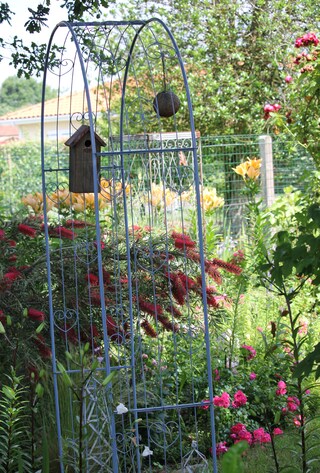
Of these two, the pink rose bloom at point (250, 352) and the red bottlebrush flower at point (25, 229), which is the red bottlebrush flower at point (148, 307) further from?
the pink rose bloom at point (250, 352)

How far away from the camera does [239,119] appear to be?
11.7m

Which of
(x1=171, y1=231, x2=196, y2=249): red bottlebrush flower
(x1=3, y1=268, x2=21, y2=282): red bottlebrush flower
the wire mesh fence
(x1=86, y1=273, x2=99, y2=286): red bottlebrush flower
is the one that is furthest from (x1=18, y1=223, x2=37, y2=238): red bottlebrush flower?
the wire mesh fence

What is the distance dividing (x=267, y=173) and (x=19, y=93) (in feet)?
165

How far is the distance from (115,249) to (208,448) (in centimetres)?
108

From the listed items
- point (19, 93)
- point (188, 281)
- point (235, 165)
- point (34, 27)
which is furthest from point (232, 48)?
point (19, 93)

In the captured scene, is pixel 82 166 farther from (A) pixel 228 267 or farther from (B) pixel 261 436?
(B) pixel 261 436

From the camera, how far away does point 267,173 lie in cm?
856

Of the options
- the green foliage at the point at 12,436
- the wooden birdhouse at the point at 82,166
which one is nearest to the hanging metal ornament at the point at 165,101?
the wooden birdhouse at the point at 82,166

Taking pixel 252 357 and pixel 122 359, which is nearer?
pixel 122 359

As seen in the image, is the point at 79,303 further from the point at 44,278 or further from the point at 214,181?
the point at 214,181

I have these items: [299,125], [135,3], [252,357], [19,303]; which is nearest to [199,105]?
[135,3]

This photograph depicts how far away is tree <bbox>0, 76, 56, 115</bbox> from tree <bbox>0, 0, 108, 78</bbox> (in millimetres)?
48940

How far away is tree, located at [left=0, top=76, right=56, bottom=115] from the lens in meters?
54.0

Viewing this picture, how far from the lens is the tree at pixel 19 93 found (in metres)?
54.0
